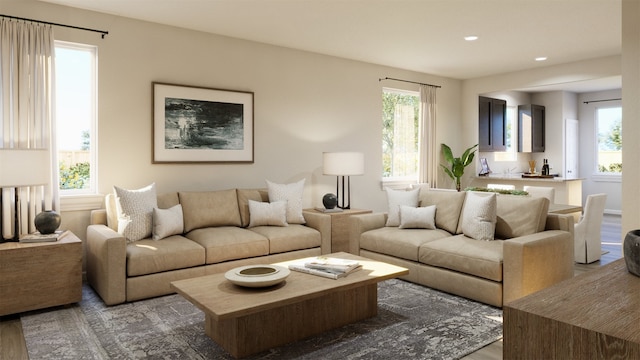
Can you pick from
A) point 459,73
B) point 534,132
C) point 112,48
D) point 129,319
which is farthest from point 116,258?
point 534,132

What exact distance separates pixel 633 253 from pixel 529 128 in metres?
8.05

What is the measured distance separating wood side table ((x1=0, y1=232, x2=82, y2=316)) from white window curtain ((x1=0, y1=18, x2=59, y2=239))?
479mm

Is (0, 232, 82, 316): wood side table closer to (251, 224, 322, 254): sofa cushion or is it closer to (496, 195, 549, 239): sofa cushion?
(251, 224, 322, 254): sofa cushion

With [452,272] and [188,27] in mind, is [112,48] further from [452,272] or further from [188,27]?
[452,272]

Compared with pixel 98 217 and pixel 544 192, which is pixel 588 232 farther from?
pixel 98 217

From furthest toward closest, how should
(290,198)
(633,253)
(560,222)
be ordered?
1. (290,198)
2. (560,222)
3. (633,253)

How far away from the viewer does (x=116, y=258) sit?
340 centimetres

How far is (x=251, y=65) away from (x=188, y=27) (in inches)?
33.1

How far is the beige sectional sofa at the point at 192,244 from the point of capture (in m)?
3.47

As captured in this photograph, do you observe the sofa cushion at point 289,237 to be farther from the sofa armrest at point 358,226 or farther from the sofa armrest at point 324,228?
the sofa armrest at point 358,226

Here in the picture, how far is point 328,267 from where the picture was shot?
10.00 ft

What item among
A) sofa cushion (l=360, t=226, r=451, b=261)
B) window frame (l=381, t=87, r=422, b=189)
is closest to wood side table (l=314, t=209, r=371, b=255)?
sofa cushion (l=360, t=226, r=451, b=261)

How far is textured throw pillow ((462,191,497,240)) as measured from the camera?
152 inches

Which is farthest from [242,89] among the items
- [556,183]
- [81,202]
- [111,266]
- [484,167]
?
[556,183]
